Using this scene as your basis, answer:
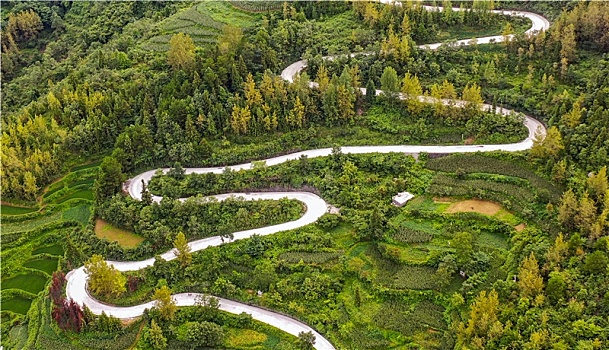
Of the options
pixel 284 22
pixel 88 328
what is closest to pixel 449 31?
pixel 284 22

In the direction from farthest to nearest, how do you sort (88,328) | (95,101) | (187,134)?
1. (95,101)
2. (187,134)
3. (88,328)

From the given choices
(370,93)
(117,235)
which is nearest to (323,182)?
(370,93)

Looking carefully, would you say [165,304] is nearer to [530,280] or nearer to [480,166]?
[530,280]

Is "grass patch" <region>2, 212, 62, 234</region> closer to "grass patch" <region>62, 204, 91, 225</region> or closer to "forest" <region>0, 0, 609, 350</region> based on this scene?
"forest" <region>0, 0, 609, 350</region>

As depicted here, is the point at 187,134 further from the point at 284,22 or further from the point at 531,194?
the point at 531,194

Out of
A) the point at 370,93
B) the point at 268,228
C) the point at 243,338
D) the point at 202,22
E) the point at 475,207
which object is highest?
the point at 202,22

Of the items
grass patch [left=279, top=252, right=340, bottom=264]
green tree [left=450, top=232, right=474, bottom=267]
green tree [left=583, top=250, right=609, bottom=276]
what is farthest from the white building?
green tree [left=583, top=250, right=609, bottom=276]

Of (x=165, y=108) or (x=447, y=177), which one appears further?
(x=165, y=108)
